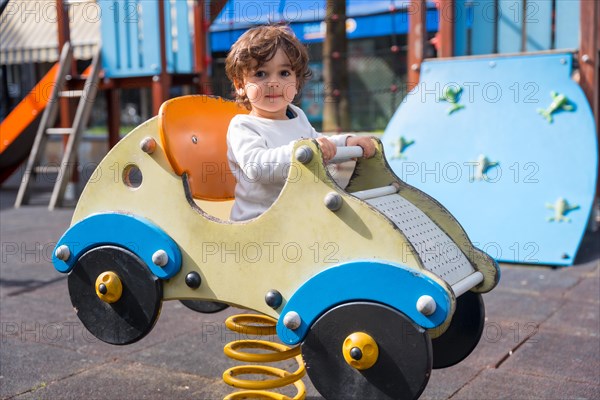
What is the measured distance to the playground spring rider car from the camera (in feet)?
6.07

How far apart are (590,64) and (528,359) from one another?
124 inches

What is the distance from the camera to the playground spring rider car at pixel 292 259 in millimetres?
1852

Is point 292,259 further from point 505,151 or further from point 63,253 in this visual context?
point 505,151

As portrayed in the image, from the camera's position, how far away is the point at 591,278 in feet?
14.8

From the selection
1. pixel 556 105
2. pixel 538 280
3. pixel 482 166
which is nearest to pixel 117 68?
pixel 482 166

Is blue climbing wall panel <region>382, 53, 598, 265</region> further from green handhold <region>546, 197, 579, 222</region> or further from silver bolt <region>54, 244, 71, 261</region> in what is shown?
silver bolt <region>54, 244, 71, 261</region>

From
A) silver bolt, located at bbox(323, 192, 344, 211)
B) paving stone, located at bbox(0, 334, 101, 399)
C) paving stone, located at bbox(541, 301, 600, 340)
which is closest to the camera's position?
silver bolt, located at bbox(323, 192, 344, 211)

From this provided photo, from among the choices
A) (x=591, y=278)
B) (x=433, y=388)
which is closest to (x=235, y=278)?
(x=433, y=388)

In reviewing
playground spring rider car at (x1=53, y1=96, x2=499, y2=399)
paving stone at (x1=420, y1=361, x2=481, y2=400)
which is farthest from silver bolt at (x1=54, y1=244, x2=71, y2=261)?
paving stone at (x1=420, y1=361, x2=481, y2=400)

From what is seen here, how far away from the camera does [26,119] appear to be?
877cm

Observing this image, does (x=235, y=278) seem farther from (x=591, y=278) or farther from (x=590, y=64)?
(x=590, y=64)

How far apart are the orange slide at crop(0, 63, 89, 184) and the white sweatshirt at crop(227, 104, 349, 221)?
6669 millimetres

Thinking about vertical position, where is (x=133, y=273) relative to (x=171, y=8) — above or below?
below

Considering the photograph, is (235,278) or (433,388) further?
(433,388)
